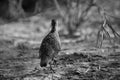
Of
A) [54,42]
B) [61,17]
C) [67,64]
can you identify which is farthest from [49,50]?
[61,17]

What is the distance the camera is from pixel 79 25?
8461 millimetres

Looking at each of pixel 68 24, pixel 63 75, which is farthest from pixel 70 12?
pixel 63 75

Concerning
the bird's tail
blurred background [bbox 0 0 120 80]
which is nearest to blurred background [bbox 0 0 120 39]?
blurred background [bbox 0 0 120 80]

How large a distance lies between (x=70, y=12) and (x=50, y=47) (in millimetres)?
4244

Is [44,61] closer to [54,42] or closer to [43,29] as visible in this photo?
[54,42]

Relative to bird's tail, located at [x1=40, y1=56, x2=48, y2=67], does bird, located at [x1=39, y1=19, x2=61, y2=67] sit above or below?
above

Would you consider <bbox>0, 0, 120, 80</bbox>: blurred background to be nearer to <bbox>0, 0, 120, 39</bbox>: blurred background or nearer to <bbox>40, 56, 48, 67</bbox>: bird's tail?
<bbox>0, 0, 120, 39</bbox>: blurred background

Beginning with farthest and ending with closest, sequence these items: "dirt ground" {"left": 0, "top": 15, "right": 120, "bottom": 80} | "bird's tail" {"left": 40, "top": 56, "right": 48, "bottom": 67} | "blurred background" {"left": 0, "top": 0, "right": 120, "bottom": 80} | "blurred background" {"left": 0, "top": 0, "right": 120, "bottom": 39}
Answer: "blurred background" {"left": 0, "top": 0, "right": 120, "bottom": 39} < "blurred background" {"left": 0, "top": 0, "right": 120, "bottom": 80} < "dirt ground" {"left": 0, "top": 15, "right": 120, "bottom": 80} < "bird's tail" {"left": 40, "top": 56, "right": 48, "bottom": 67}

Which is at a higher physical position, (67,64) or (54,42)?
(54,42)

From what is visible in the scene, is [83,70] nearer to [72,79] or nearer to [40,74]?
[72,79]

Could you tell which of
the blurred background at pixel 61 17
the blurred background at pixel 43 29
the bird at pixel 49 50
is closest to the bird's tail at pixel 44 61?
the bird at pixel 49 50

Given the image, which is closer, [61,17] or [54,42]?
[54,42]

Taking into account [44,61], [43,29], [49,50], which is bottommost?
[43,29]

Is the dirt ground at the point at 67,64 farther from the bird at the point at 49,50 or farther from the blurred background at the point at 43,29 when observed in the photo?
the bird at the point at 49,50
